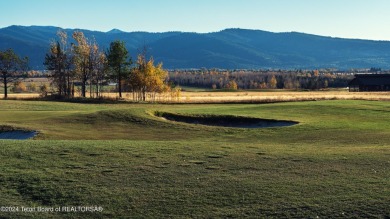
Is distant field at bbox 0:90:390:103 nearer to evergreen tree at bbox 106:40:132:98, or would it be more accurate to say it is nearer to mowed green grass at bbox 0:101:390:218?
evergreen tree at bbox 106:40:132:98

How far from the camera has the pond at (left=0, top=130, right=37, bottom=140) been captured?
101ft

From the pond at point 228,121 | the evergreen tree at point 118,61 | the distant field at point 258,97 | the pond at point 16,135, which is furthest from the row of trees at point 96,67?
the pond at point 16,135

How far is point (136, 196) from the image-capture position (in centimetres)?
1334

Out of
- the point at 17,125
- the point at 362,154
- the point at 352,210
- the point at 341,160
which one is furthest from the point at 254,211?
the point at 17,125

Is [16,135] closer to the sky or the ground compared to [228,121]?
closer to the ground

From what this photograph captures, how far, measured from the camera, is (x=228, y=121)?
128 feet

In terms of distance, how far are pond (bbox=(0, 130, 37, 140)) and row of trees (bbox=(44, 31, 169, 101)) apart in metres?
57.5

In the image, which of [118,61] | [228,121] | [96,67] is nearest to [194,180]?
[228,121]

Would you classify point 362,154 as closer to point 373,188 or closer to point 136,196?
point 373,188

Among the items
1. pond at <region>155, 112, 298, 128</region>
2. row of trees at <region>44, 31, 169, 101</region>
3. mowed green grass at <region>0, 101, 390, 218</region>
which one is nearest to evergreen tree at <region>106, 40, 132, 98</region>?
row of trees at <region>44, 31, 169, 101</region>

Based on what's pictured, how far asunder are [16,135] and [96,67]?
63.0 meters

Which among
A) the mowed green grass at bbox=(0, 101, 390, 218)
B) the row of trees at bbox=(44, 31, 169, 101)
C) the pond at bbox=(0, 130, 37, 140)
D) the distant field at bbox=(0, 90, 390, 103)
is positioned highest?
the row of trees at bbox=(44, 31, 169, 101)

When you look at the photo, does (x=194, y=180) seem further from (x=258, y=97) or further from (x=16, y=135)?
(x=258, y=97)

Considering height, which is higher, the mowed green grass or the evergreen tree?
the evergreen tree
